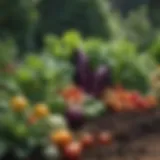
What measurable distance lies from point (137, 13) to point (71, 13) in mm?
1202

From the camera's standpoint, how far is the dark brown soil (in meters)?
3.81

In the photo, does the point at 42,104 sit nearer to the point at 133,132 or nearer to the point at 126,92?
the point at 133,132

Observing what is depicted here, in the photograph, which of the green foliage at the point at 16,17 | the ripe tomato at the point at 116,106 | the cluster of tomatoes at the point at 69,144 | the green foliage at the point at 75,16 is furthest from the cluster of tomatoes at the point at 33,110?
the green foliage at the point at 75,16

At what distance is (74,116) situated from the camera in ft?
13.9

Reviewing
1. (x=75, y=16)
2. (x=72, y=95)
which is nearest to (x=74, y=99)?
(x=72, y=95)

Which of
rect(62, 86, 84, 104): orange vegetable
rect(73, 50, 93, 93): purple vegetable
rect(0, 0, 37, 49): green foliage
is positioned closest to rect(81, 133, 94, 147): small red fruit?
rect(62, 86, 84, 104): orange vegetable

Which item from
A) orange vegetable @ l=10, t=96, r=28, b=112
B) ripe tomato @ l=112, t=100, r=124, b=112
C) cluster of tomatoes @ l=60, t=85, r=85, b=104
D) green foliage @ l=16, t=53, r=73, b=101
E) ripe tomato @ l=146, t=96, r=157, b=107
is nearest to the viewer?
orange vegetable @ l=10, t=96, r=28, b=112

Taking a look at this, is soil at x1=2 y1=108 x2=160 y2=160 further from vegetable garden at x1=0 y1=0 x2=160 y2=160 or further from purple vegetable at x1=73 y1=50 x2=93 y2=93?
purple vegetable at x1=73 y1=50 x2=93 y2=93

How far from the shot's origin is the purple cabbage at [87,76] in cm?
502

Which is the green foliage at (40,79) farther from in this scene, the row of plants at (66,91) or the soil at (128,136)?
A: the soil at (128,136)

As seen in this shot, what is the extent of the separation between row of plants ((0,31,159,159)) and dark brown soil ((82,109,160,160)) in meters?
0.07

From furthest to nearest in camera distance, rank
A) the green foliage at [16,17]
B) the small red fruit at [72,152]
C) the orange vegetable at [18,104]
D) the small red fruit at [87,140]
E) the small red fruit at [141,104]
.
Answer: the green foliage at [16,17] < the small red fruit at [141,104] < the small red fruit at [87,140] < the orange vegetable at [18,104] < the small red fruit at [72,152]

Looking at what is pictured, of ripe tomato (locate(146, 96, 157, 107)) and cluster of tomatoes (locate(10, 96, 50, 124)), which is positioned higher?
ripe tomato (locate(146, 96, 157, 107))

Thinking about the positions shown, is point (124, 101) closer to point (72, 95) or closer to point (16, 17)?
point (72, 95)
